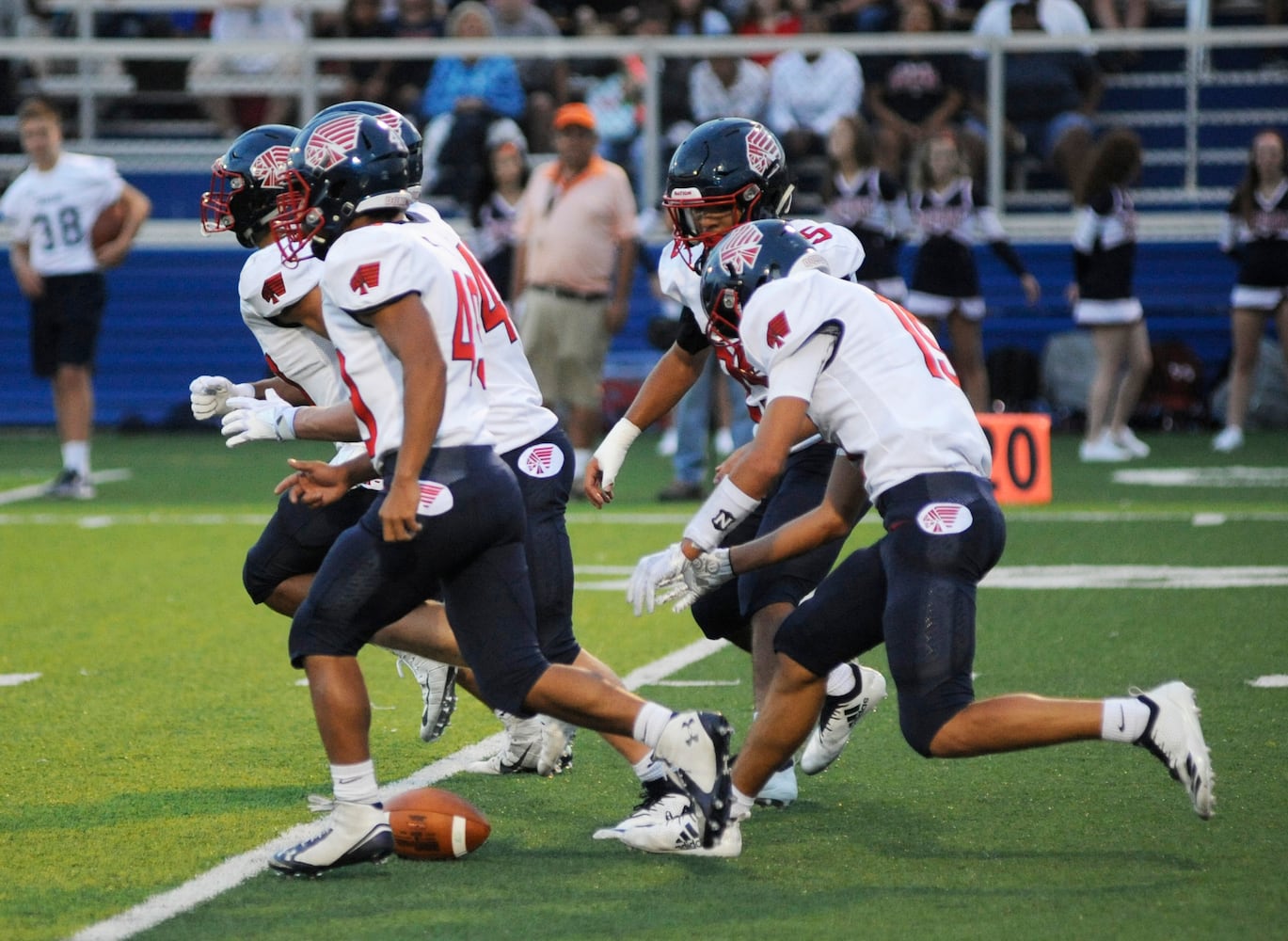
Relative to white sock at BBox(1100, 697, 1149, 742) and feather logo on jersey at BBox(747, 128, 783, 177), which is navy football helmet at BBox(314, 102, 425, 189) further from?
white sock at BBox(1100, 697, 1149, 742)

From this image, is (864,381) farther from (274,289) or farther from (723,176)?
(274,289)

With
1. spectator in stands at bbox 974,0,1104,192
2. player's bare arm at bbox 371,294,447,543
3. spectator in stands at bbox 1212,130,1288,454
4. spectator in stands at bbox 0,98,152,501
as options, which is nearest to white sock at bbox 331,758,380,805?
player's bare arm at bbox 371,294,447,543

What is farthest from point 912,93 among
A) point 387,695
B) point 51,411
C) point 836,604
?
point 836,604

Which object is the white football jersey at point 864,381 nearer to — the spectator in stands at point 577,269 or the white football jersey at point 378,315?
the white football jersey at point 378,315

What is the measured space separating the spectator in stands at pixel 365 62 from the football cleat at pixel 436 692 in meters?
9.98

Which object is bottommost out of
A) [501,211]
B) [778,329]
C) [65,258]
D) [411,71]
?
[65,258]

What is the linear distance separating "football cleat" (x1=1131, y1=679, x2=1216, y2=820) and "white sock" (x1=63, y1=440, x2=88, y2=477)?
8.24m

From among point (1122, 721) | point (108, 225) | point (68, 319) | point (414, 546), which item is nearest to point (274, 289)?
point (414, 546)

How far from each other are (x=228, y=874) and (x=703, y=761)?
109 centimetres

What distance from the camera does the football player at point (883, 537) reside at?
3.94m

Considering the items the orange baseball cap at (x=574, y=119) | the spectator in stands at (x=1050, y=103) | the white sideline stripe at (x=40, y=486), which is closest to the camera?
the orange baseball cap at (x=574, y=119)

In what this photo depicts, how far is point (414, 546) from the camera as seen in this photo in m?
3.93

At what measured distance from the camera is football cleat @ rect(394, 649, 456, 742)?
5.08m

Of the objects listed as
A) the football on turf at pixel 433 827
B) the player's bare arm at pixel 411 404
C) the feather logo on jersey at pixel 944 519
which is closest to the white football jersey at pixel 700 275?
the feather logo on jersey at pixel 944 519
